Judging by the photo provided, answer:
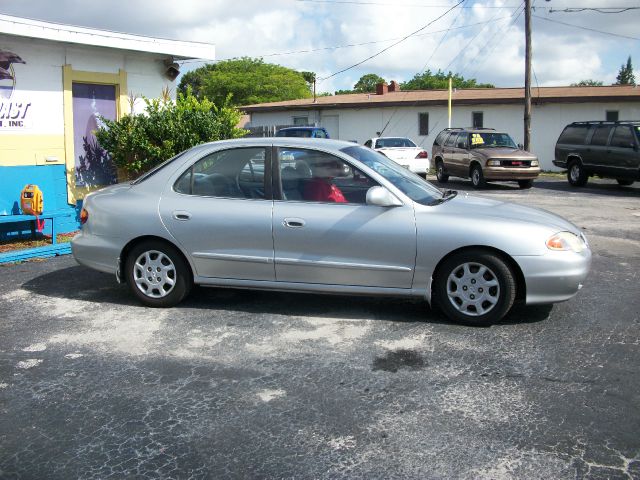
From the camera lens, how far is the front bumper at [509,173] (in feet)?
59.5

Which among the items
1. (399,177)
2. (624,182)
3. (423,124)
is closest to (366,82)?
(423,124)

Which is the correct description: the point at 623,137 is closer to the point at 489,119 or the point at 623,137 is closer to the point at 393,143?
the point at 393,143

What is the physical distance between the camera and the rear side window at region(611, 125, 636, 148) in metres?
17.2

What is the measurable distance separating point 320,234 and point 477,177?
14095 millimetres

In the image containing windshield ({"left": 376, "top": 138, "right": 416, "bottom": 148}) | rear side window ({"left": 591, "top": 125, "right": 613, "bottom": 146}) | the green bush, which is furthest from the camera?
windshield ({"left": 376, "top": 138, "right": 416, "bottom": 148})

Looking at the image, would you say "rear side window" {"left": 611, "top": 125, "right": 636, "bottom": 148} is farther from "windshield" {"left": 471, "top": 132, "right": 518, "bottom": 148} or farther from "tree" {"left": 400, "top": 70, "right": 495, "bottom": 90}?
"tree" {"left": 400, "top": 70, "right": 495, "bottom": 90}

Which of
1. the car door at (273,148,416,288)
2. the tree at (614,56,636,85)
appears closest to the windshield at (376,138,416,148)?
the car door at (273,148,416,288)

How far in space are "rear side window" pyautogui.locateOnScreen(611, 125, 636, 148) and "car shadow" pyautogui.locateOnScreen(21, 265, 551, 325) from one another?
1311 centimetres

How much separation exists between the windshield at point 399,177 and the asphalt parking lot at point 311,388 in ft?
3.41

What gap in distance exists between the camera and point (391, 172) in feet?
19.6

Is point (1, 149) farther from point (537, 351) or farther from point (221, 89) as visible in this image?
point (221, 89)

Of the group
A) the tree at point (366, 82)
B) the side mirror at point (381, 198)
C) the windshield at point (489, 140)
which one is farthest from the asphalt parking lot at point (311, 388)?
the tree at point (366, 82)

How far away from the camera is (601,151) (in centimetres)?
1809

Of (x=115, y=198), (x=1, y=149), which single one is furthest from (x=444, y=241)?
(x=1, y=149)
